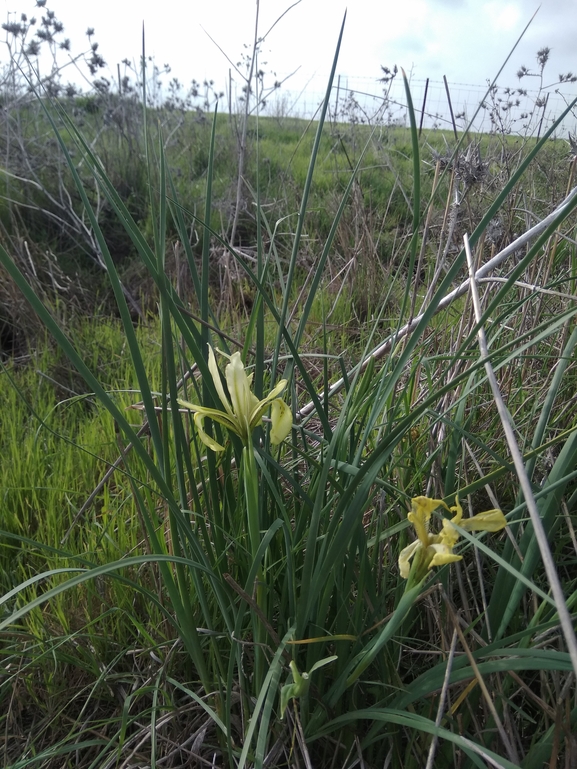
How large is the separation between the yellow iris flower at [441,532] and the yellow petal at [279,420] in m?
0.14

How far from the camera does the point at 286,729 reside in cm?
61

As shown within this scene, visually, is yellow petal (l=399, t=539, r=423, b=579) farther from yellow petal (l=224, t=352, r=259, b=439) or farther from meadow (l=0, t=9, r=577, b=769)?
yellow petal (l=224, t=352, r=259, b=439)

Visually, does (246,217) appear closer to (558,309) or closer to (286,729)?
(558,309)

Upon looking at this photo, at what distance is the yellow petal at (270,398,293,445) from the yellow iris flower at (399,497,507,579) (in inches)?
5.7

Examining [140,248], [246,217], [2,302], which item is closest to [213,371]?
[140,248]

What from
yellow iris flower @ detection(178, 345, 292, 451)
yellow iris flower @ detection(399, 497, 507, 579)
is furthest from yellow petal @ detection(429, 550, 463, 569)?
yellow iris flower @ detection(178, 345, 292, 451)

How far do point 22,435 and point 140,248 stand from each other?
1.08 meters

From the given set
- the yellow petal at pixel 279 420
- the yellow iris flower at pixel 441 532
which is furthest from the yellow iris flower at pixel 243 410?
the yellow iris flower at pixel 441 532

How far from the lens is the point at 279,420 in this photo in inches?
20.6

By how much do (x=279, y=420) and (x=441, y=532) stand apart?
0.18m

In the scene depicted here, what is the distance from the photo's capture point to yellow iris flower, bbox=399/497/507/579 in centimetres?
41

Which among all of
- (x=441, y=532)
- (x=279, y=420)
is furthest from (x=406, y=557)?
(x=279, y=420)

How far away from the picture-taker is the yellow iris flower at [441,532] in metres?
0.41

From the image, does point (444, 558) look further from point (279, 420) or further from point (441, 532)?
point (279, 420)
